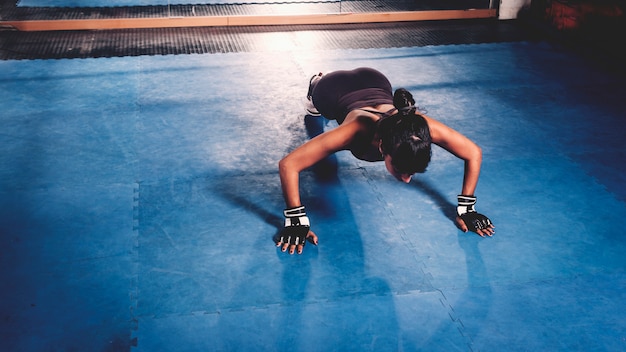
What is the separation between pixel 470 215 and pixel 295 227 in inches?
42.1

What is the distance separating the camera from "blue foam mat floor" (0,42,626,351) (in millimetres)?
2602

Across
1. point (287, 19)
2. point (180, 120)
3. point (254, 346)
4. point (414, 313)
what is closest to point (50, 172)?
point (180, 120)

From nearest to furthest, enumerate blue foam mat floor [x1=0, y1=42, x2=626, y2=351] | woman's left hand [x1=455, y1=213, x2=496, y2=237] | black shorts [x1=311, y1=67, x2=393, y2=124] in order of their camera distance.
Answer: blue foam mat floor [x1=0, y1=42, x2=626, y2=351] < woman's left hand [x1=455, y1=213, x2=496, y2=237] < black shorts [x1=311, y1=67, x2=393, y2=124]

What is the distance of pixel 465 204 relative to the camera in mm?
3299

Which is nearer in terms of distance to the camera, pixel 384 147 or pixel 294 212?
pixel 384 147

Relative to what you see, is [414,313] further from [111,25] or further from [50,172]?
[111,25]

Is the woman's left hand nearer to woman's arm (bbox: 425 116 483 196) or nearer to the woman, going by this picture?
the woman

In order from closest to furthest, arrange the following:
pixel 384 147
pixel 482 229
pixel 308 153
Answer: pixel 384 147
pixel 308 153
pixel 482 229

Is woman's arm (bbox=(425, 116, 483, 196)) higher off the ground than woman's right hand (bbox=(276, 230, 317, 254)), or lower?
higher

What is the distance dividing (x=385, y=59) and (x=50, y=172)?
3695mm

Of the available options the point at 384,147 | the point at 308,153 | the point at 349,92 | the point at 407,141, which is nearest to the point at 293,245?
the point at 308,153

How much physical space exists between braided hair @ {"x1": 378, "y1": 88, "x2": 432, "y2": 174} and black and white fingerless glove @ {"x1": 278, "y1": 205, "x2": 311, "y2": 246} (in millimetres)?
657

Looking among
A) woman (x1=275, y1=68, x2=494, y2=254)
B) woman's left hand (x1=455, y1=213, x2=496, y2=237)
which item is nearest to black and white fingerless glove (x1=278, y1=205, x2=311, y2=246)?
woman (x1=275, y1=68, x2=494, y2=254)

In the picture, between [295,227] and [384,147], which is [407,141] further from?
[295,227]
